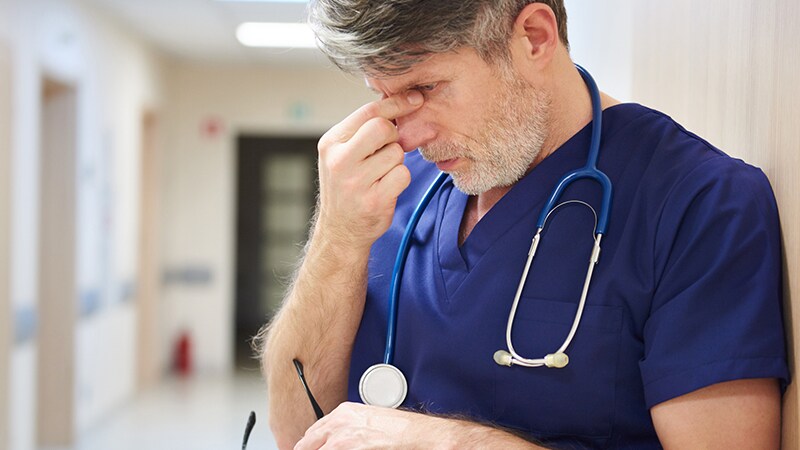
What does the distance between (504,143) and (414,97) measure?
14 centimetres

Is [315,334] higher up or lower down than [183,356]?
higher up

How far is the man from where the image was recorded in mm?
1048

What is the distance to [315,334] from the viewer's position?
1.43 meters

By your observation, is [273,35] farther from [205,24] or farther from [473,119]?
[473,119]

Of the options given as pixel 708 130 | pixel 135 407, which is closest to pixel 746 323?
pixel 708 130

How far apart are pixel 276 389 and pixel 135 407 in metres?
5.34

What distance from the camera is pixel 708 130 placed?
139 cm

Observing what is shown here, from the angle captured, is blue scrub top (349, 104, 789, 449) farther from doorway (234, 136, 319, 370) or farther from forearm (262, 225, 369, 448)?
doorway (234, 136, 319, 370)

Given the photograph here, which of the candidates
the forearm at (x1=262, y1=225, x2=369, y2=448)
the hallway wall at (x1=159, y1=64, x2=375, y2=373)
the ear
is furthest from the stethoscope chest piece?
the hallway wall at (x1=159, y1=64, x2=375, y2=373)

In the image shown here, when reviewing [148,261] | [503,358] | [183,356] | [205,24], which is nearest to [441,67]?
[503,358]

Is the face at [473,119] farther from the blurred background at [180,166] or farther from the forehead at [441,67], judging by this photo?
the blurred background at [180,166]

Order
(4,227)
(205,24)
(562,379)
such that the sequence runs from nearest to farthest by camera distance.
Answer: (562,379) → (4,227) → (205,24)

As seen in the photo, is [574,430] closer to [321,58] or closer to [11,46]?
[11,46]

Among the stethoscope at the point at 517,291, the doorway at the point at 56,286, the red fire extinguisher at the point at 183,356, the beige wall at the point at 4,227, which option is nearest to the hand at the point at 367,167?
the stethoscope at the point at 517,291
